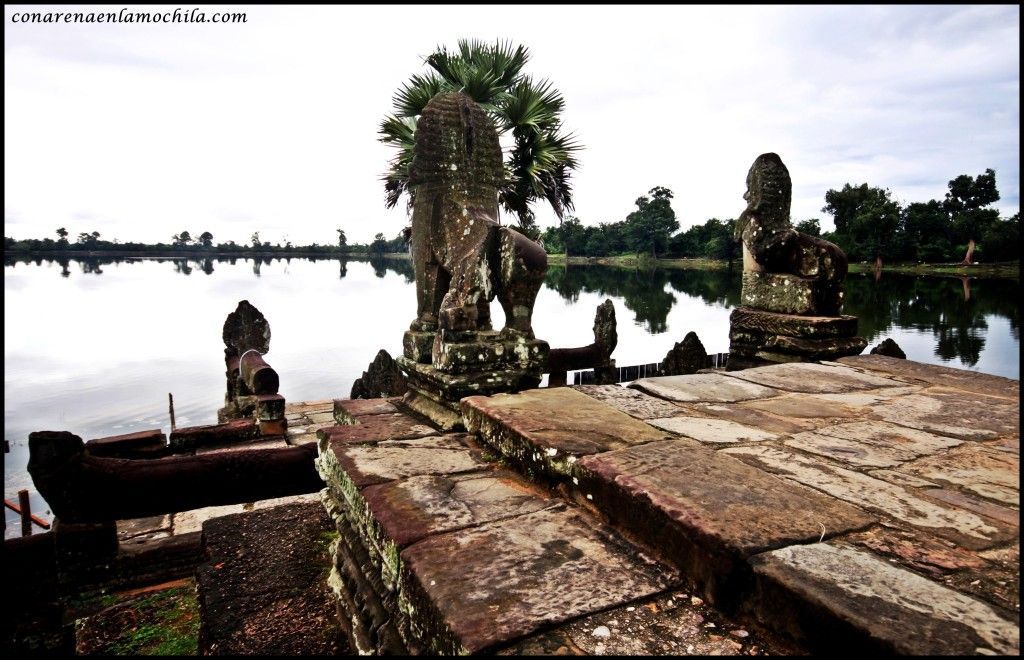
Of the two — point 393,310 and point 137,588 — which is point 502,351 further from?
point 393,310

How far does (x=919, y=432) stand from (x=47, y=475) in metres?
3.70

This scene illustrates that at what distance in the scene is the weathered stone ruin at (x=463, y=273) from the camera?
296 cm

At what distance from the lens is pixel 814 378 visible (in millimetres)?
3326

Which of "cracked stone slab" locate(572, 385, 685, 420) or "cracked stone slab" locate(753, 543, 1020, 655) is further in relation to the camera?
"cracked stone slab" locate(572, 385, 685, 420)

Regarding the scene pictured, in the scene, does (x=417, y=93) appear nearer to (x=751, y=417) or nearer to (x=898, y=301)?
(x=751, y=417)

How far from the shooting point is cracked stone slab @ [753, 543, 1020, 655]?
950 mm

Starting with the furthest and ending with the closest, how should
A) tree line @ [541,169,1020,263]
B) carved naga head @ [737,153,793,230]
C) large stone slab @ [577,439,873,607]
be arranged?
tree line @ [541,169,1020,263], carved naga head @ [737,153,793,230], large stone slab @ [577,439,873,607]

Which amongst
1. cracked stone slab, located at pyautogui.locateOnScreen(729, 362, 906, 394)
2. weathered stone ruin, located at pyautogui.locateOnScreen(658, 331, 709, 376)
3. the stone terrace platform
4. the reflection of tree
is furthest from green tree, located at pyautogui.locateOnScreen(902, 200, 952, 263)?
the stone terrace platform

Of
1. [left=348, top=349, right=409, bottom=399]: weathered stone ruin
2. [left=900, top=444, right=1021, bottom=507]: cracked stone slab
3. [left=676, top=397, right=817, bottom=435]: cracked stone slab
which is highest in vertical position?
[left=676, top=397, right=817, bottom=435]: cracked stone slab

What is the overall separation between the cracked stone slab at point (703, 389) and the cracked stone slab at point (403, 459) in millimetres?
1098

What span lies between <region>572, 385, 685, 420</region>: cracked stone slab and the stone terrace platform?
0.9 inches

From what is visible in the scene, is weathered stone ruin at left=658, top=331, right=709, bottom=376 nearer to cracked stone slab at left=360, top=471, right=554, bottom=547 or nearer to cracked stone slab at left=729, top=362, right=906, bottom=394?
cracked stone slab at left=729, top=362, right=906, bottom=394

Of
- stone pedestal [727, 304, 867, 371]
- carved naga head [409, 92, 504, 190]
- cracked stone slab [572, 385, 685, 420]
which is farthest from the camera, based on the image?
stone pedestal [727, 304, 867, 371]

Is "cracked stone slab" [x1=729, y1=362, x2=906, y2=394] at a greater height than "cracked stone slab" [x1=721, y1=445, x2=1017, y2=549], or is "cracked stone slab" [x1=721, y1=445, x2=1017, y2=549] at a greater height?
"cracked stone slab" [x1=729, y1=362, x2=906, y2=394]
